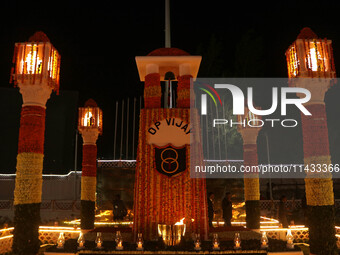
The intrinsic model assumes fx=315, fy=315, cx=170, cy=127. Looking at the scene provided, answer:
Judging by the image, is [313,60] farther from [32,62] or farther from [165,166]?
[32,62]

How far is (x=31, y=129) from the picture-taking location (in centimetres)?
639

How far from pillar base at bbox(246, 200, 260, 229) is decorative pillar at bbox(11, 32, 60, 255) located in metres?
6.46

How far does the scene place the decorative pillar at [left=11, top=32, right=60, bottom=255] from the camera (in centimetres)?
610

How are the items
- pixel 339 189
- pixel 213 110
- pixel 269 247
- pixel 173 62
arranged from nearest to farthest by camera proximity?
pixel 269 247, pixel 173 62, pixel 339 189, pixel 213 110

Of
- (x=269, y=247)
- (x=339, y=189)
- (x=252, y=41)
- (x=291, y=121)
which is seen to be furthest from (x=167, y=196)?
(x=252, y=41)

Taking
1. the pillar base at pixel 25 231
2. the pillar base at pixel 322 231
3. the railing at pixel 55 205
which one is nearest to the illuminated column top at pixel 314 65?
the pillar base at pixel 322 231

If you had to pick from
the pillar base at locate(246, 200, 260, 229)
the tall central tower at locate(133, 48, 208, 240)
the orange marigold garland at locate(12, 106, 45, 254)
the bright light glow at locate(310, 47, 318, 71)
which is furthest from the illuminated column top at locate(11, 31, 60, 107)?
the pillar base at locate(246, 200, 260, 229)

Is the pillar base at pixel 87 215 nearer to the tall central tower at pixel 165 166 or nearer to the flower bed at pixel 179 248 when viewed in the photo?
the tall central tower at pixel 165 166

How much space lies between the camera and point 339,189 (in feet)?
54.6

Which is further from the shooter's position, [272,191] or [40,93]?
[272,191]

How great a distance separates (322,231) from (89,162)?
291 inches

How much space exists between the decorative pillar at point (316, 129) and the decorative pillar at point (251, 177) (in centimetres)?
400

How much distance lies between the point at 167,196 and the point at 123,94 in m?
14.3

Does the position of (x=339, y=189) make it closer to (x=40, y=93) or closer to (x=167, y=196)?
(x=167, y=196)
